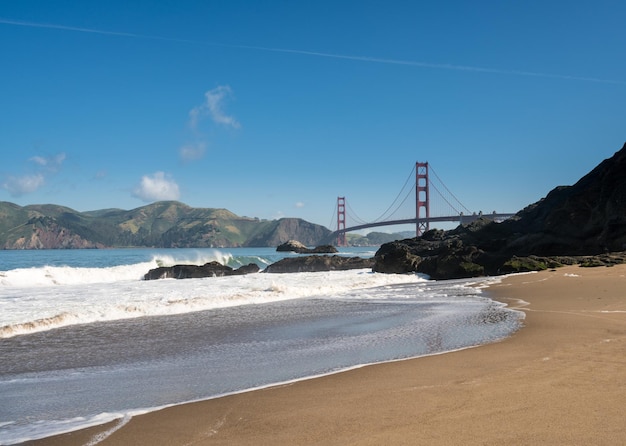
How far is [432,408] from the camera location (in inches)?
136

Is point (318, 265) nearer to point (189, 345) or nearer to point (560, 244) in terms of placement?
point (560, 244)

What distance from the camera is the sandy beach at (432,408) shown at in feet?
9.62

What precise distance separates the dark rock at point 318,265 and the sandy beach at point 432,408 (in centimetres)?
2876

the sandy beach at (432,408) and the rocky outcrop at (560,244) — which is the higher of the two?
the rocky outcrop at (560,244)

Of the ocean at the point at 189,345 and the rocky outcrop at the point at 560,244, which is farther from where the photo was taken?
the rocky outcrop at the point at 560,244

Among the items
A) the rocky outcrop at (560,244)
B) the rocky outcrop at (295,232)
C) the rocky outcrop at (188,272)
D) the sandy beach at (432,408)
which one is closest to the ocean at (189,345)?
the sandy beach at (432,408)

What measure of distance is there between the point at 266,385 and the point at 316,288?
12.1 m

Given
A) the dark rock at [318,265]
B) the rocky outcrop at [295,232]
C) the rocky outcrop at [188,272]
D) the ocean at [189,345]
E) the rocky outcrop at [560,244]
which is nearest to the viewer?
the ocean at [189,345]

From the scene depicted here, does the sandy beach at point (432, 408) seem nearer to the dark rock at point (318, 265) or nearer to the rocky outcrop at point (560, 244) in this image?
the rocky outcrop at point (560, 244)

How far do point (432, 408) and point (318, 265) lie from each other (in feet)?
103

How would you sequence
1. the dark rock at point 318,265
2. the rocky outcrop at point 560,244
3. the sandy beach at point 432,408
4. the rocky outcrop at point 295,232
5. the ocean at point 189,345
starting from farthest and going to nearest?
the rocky outcrop at point 295,232, the dark rock at point 318,265, the rocky outcrop at point 560,244, the ocean at point 189,345, the sandy beach at point 432,408

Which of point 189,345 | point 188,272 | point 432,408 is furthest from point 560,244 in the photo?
point 432,408

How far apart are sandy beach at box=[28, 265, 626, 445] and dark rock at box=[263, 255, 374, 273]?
2876 centimetres

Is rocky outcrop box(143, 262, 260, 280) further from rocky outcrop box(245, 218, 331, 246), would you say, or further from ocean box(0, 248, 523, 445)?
rocky outcrop box(245, 218, 331, 246)
